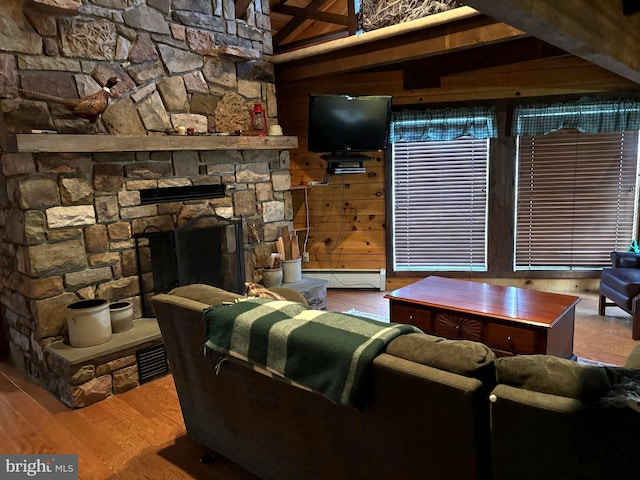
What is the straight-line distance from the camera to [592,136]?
4633 mm

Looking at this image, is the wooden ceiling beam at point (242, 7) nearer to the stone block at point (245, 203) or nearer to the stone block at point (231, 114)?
the stone block at point (231, 114)

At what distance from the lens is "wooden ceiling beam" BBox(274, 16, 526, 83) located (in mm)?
3295

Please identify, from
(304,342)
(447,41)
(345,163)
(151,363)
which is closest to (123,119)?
(151,363)

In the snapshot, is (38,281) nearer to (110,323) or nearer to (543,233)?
(110,323)

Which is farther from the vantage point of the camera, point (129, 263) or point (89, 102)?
point (129, 263)

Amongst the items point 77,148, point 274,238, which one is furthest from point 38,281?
point 274,238

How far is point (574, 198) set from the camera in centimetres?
480

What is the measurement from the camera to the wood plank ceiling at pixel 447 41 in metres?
1.68

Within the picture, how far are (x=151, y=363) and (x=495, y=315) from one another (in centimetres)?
234

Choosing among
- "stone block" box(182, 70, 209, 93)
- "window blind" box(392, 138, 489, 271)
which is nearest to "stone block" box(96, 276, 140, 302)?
"stone block" box(182, 70, 209, 93)

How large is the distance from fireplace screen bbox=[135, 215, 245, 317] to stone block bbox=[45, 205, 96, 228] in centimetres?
39

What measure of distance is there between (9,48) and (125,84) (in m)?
0.75

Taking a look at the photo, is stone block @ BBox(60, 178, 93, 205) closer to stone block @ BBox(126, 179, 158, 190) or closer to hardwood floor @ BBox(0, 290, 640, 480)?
stone block @ BBox(126, 179, 158, 190)

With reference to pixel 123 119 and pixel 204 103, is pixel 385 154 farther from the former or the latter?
pixel 123 119
